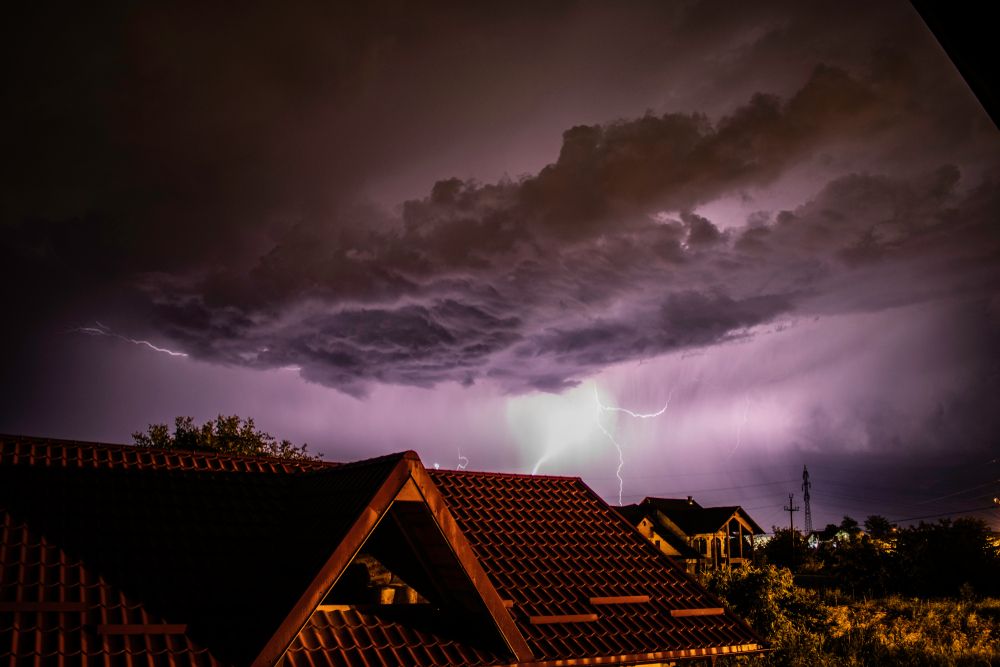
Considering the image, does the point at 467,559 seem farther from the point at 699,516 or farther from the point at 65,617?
the point at 699,516

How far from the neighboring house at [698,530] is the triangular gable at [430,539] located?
5839cm

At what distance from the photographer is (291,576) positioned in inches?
356

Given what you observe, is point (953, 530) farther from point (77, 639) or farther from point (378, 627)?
point (77, 639)

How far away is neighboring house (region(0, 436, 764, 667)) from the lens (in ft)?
27.3

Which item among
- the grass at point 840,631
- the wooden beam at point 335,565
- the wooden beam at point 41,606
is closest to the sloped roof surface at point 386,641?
the wooden beam at point 335,565

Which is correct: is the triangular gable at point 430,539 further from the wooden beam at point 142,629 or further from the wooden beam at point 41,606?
the wooden beam at point 41,606

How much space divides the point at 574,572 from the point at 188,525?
7103mm

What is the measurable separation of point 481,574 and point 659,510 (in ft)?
216

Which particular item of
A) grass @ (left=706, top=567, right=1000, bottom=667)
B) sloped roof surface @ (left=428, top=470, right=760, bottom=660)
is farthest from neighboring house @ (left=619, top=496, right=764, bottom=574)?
sloped roof surface @ (left=428, top=470, right=760, bottom=660)

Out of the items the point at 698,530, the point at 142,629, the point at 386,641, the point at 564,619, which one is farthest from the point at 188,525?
the point at 698,530

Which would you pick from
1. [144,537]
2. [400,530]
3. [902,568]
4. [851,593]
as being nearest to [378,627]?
[400,530]

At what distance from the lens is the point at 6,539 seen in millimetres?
9188

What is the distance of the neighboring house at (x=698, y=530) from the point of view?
66625 millimetres

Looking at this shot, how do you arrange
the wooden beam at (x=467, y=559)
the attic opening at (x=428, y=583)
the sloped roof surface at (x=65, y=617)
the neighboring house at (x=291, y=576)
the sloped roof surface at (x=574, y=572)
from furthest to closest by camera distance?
the sloped roof surface at (x=574, y=572) → the attic opening at (x=428, y=583) → the wooden beam at (x=467, y=559) → the neighboring house at (x=291, y=576) → the sloped roof surface at (x=65, y=617)
